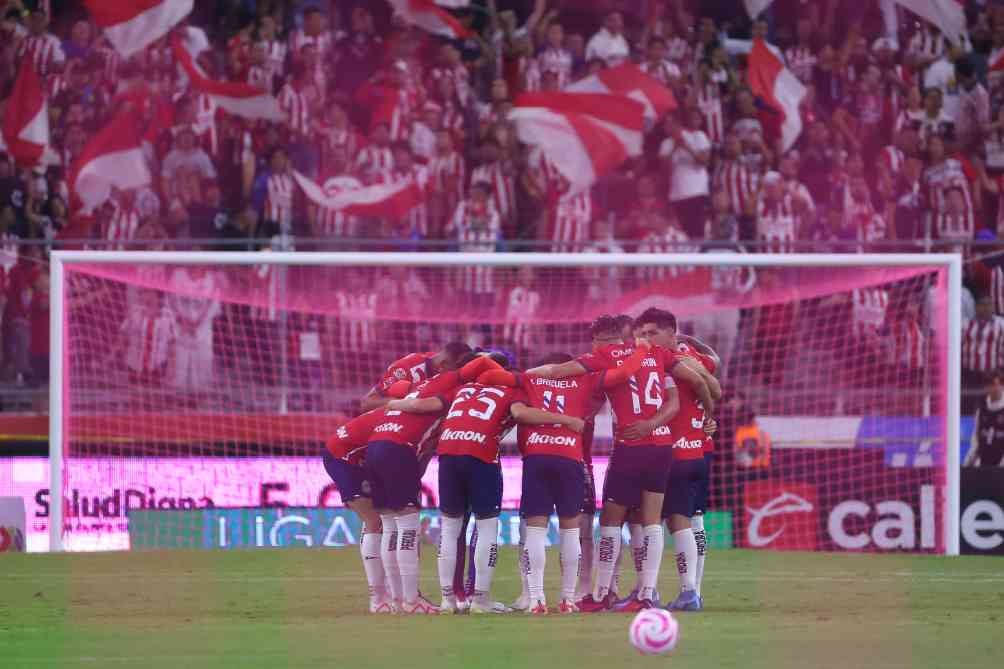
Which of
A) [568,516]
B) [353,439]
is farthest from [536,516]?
[353,439]

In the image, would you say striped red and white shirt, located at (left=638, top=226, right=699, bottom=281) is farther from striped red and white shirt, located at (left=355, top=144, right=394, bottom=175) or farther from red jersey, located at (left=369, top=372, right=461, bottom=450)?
red jersey, located at (left=369, top=372, right=461, bottom=450)

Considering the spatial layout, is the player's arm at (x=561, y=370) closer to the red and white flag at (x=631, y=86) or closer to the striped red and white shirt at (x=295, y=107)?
the red and white flag at (x=631, y=86)

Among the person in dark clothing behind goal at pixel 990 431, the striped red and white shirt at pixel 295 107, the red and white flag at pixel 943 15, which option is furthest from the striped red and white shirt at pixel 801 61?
the striped red and white shirt at pixel 295 107

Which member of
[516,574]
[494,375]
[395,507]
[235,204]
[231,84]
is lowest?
[516,574]

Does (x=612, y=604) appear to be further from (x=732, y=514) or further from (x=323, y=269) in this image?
(x=323, y=269)

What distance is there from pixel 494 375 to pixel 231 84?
1030 centimetres

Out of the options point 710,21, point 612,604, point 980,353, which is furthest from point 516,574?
point 710,21

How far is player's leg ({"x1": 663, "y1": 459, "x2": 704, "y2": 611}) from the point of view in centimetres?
1120

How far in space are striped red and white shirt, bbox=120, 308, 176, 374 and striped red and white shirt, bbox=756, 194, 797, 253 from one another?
702 centimetres

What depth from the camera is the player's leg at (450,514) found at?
36.7 feet

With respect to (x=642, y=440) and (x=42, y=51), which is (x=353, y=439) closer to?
(x=642, y=440)

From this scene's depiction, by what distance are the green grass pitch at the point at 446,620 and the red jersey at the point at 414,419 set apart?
1.22 m

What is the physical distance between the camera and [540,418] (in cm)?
1105

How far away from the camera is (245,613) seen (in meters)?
11.1
